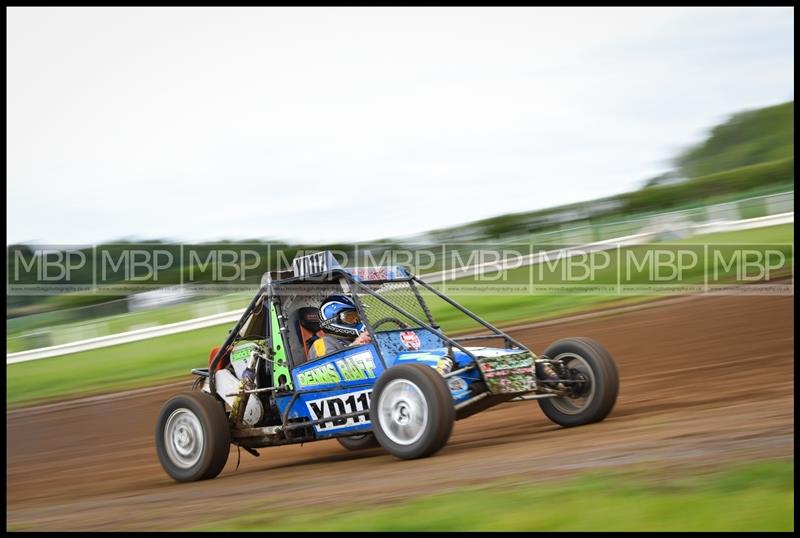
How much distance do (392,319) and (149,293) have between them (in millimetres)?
14759

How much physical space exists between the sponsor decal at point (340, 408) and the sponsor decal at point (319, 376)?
5.1 inches

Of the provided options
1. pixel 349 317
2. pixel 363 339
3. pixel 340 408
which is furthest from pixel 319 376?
pixel 349 317

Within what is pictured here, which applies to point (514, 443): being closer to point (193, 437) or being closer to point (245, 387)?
point (245, 387)

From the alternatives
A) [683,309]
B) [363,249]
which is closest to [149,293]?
[363,249]

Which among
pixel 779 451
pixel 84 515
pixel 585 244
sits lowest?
pixel 84 515

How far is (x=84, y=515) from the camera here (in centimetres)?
647

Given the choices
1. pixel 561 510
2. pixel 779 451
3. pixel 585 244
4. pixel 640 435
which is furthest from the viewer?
pixel 585 244

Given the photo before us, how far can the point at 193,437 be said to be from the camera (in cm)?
800

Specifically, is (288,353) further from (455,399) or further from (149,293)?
(149,293)

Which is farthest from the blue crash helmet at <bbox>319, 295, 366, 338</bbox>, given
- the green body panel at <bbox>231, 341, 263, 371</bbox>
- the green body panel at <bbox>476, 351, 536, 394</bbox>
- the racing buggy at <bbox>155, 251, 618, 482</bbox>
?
the green body panel at <bbox>476, 351, 536, 394</bbox>

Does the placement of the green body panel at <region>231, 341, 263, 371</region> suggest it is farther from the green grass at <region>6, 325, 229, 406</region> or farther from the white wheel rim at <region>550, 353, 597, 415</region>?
the green grass at <region>6, 325, 229, 406</region>

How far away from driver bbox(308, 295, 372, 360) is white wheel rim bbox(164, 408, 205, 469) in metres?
1.11

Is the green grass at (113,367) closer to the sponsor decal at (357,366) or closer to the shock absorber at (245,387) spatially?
the shock absorber at (245,387)

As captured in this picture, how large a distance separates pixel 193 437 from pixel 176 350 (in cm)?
1115
